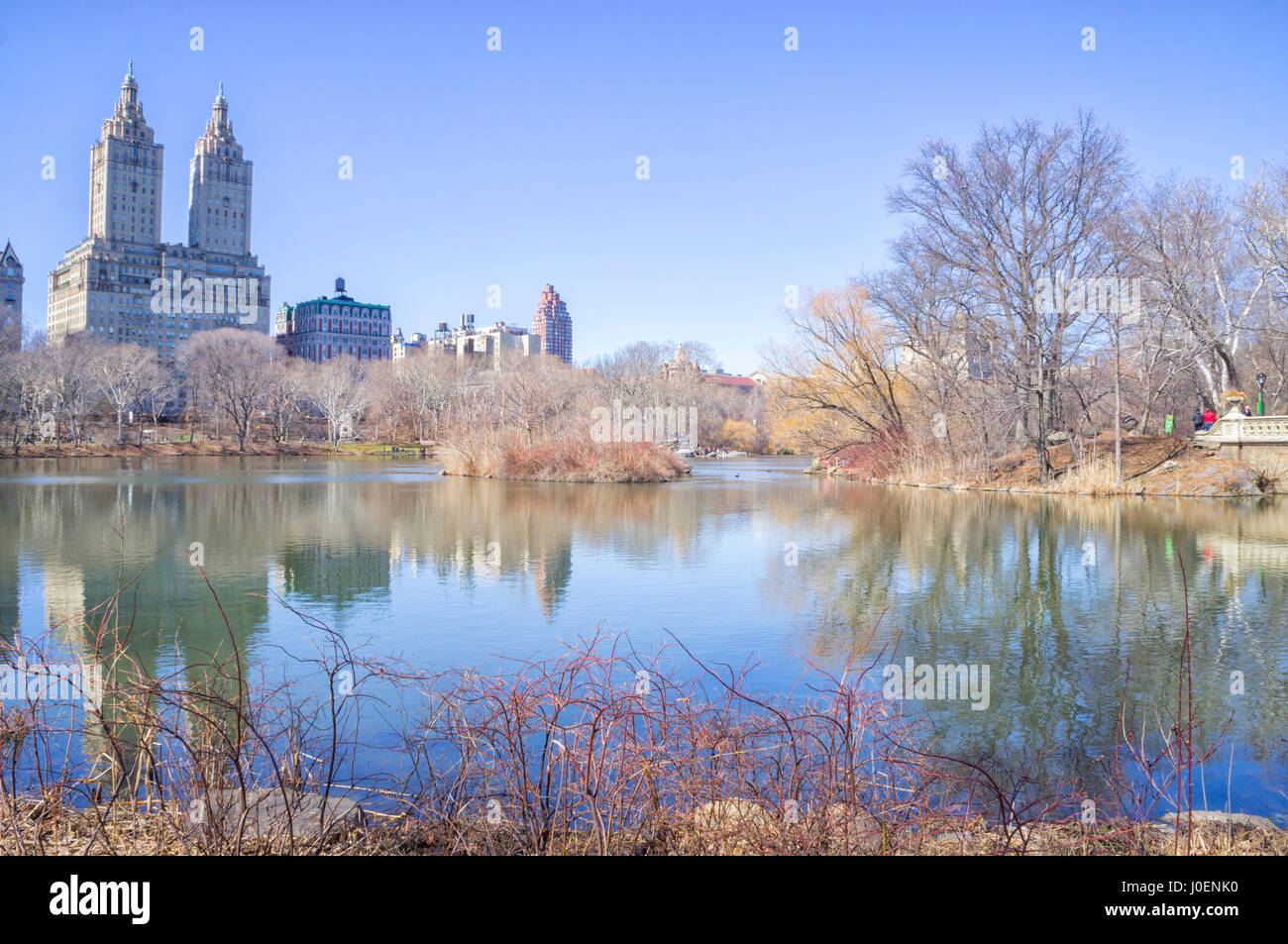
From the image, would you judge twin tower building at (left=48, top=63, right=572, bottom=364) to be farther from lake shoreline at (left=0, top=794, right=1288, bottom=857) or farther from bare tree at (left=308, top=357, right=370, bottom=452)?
lake shoreline at (left=0, top=794, right=1288, bottom=857)

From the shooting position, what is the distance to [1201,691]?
22.3ft

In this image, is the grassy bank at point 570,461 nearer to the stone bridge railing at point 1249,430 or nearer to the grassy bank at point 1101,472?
the grassy bank at point 1101,472

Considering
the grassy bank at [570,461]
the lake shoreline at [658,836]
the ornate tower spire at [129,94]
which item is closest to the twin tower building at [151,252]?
the ornate tower spire at [129,94]

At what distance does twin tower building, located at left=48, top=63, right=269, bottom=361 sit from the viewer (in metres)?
121

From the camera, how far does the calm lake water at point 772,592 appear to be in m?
6.71

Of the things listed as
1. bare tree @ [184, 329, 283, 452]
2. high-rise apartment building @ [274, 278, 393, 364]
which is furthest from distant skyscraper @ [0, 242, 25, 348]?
high-rise apartment building @ [274, 278, 393, 364]

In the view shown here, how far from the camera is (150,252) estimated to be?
12662cm

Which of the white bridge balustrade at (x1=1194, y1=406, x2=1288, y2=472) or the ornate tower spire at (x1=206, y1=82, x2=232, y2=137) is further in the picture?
the ornate tower spire at (x1=206, y1=82, x2=232, y2=137)

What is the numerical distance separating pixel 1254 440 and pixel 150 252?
442 ft

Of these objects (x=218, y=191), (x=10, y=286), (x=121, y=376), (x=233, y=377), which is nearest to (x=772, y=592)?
(x=121, y=376)

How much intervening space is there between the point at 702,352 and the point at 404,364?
3165 cm

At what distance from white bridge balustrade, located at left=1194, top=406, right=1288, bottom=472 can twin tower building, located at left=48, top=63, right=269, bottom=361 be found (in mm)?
106283
